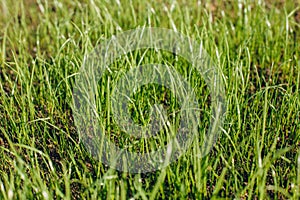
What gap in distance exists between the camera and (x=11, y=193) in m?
1.43

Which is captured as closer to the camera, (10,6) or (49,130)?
(49,130)

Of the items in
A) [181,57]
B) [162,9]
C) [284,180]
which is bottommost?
[284,180]

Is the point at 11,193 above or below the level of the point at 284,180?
above

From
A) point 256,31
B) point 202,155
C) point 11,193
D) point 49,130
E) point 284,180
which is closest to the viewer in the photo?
point 11,193

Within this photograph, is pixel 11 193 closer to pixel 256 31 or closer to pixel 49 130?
pixel 49 130

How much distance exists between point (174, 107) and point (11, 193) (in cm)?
85

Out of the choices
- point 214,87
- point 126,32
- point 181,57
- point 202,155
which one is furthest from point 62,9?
point 202,155

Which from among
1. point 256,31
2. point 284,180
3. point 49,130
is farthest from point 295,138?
point 49,130

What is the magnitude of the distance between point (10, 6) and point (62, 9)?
0.58 meters

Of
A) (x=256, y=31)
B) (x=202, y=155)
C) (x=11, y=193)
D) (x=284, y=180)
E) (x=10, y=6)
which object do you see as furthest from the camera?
(x=10, y=6)

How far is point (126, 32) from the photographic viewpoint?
271cm

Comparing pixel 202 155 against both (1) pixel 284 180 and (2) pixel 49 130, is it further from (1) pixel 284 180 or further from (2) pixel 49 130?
(2) pixel 49 130

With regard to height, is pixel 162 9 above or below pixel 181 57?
above

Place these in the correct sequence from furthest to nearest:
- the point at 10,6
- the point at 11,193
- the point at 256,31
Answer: the point at 10,6 → the point at 256,31 → the point at 11,193
